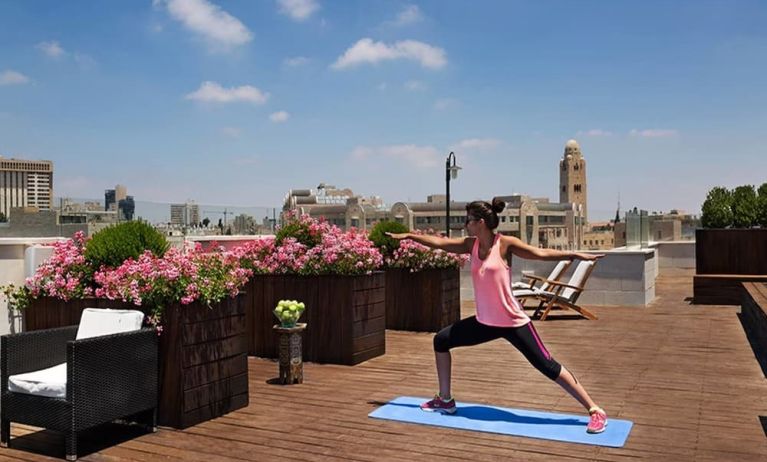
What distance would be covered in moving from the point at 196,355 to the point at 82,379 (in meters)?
0.86

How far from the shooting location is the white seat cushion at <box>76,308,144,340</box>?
4645 millimetres

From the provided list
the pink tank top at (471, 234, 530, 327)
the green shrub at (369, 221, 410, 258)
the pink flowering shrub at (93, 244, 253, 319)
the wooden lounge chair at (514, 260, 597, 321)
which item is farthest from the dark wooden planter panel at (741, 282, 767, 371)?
the pink flowering shrub at (93, 244, 253, 319)

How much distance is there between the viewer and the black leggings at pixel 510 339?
460 cm

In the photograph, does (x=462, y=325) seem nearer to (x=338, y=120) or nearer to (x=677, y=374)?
(x=677, y=374)

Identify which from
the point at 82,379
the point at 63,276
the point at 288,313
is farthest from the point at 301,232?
the point at 82,379

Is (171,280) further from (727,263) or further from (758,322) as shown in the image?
(727,263)

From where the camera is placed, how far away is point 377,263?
733cm

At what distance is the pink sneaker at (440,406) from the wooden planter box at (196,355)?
1.37m

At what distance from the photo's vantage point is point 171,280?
4.71m

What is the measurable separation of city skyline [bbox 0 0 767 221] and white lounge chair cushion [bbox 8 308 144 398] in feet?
28.2

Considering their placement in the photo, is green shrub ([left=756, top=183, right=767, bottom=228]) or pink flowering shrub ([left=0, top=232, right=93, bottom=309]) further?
green shrub ([left=756, top=183, right=767, bottom=228])

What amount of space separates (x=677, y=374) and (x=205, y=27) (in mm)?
11925

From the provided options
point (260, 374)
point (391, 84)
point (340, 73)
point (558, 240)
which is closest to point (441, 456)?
point (260, 374)

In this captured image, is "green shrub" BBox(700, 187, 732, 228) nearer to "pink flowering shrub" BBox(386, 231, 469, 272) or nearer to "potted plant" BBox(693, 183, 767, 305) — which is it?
"potted plant" BBox(693, 183, 767, 305)
